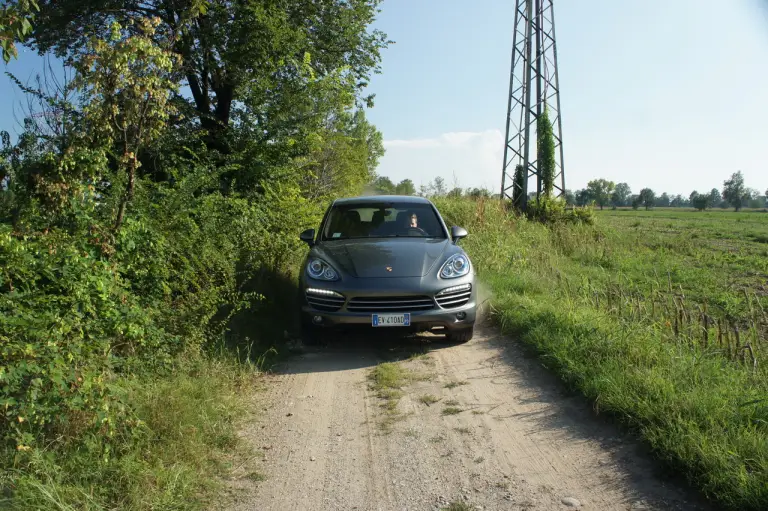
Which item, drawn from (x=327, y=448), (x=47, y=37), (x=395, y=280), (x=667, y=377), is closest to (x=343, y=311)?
(x=395, y=280)

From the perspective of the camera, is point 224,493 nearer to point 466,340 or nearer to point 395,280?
point 395,280

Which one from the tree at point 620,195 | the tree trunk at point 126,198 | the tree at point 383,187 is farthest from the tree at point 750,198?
the tree trunk at point 126,198

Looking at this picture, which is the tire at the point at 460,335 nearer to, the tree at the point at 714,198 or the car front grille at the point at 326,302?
the car front grille at the point at 326,302

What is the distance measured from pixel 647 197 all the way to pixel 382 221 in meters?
92.9

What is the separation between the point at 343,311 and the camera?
5445mm

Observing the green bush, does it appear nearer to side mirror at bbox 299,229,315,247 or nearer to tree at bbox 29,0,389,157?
side mirror at bbox 299,229,315,247

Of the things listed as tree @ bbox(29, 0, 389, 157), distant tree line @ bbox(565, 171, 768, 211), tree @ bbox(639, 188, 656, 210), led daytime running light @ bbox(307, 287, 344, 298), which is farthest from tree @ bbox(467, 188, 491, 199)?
tree @ bbox(639, 188, 656, 210)

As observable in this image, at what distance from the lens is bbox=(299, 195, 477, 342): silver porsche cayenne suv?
213 inches

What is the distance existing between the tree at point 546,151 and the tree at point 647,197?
77.4m

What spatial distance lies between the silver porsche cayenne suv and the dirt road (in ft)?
1.53

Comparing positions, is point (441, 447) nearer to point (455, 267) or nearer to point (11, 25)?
point (455, 267)

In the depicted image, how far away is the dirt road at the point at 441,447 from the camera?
2990 millimetres

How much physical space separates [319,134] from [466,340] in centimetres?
604

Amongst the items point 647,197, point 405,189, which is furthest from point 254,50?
point 647,197
